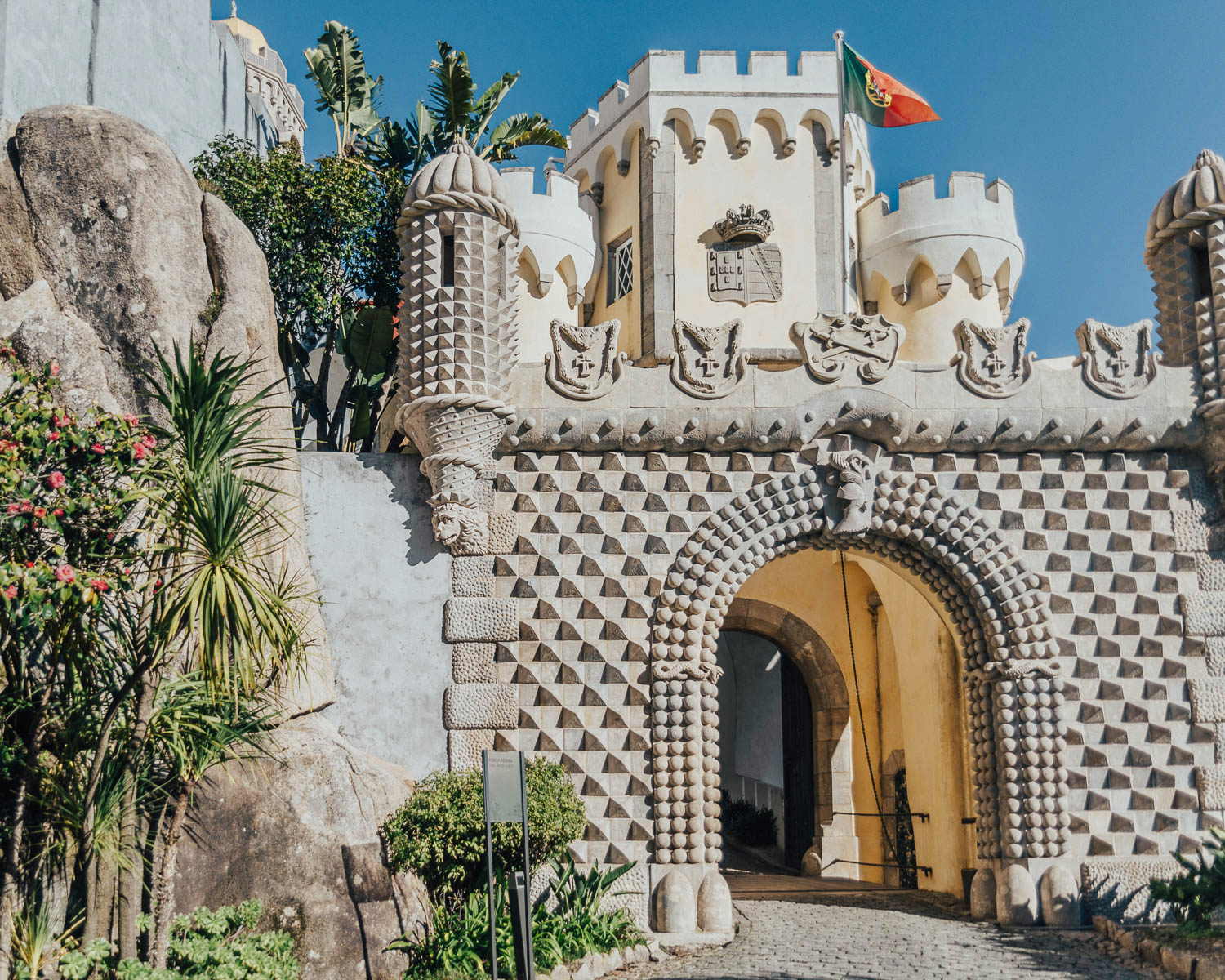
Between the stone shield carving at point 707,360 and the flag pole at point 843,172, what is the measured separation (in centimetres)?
726

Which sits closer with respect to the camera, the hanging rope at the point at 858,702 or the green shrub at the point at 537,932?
the green shrub at the point at 537,932

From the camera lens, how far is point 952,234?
69.3 ft

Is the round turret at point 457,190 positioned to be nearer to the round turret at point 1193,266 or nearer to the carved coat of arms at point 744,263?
the carved coat of arms at point 744,263

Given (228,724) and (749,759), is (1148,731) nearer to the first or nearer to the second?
(228,724)

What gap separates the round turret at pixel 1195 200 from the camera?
1436 cm

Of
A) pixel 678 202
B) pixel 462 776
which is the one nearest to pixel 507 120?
pixel 678 202

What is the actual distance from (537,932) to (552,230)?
12446 millimetres

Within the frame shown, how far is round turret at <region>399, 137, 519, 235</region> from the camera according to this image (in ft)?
45.4

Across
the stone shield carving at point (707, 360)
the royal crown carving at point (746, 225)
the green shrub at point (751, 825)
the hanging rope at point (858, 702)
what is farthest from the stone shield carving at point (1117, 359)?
the green shrub at point (751, 825)

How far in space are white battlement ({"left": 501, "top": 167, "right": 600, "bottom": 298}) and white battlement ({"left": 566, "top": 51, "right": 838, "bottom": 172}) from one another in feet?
3.98

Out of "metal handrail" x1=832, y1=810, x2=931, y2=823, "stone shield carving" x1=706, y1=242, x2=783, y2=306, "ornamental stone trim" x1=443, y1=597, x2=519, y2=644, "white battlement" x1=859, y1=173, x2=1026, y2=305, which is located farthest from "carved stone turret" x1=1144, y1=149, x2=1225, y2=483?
"ornamental stone trim" x1=443, y1=597, x2=519, y2=644

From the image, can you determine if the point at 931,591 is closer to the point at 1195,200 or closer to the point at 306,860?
the point at 1195,200

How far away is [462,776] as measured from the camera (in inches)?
484

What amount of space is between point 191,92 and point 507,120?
5.03 meters
